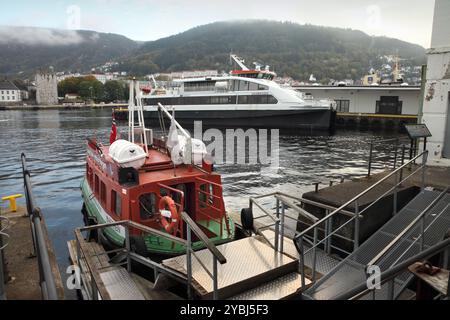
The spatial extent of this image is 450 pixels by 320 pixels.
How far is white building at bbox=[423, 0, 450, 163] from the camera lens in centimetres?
1183

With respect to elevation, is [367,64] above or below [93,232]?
above

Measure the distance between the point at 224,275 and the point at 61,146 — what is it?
114ft

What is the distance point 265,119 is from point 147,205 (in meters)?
41.3

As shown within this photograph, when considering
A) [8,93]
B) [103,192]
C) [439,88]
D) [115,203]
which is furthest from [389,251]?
[8,93]

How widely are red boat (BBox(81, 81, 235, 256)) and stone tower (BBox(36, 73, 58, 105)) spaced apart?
187 m

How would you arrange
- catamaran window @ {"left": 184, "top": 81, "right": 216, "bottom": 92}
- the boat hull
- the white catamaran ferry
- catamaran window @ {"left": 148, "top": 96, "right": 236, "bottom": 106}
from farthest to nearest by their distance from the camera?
1. catamaran window @ {"left": 184, "top": 81, "right": 216, "bottom": 92}
2. catamaran window @ {"left": 148, "top": 96, "right": 236, "bottom": 106}
3. the white catamaran ferry
4. the boat hull

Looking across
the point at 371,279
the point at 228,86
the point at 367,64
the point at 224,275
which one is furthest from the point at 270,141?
the point at 367,64

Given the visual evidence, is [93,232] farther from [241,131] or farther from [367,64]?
[367,64]

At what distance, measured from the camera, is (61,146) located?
36.3 metres

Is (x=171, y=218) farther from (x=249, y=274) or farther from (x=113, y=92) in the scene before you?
(x=113, y=92)

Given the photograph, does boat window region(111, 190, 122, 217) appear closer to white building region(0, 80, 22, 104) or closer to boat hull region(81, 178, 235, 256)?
boat hull region(81, 178, 235, 256)

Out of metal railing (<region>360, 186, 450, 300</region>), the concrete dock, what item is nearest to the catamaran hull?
metal railing (<region>360, 186, 450, 300</region>)

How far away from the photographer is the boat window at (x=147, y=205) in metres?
9.29

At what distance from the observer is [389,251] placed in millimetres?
6375
